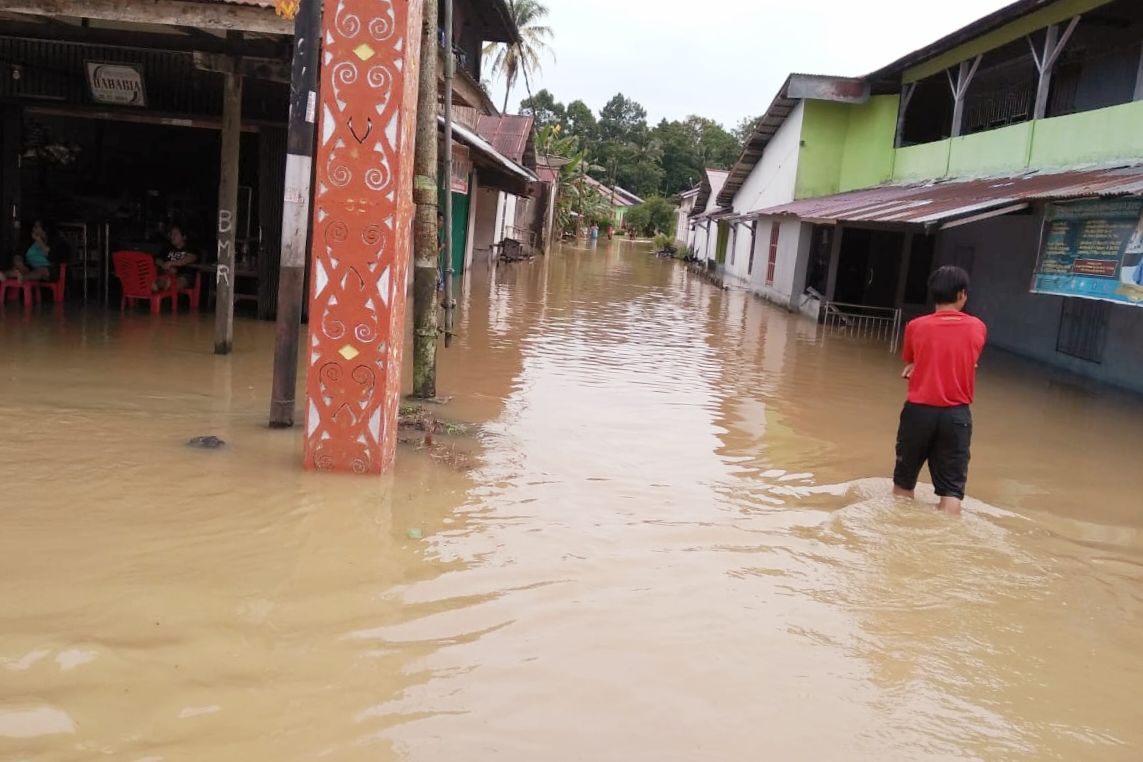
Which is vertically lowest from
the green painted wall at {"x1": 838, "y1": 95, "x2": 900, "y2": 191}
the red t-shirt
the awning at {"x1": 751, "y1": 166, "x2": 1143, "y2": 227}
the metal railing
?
the metal railing

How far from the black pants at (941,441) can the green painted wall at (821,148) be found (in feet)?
62.2

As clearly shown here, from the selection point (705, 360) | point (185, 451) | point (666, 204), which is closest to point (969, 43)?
point (705, 360)

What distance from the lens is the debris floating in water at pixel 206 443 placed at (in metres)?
6.31

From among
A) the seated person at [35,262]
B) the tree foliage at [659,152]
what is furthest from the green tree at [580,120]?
the seated person at [35,262]

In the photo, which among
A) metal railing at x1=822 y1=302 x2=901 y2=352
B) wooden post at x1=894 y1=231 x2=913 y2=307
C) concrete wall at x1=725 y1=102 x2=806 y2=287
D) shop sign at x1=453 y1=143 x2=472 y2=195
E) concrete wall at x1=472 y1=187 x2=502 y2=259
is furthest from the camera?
concrete wall at x1=472 y1=187 x2=502 y2=259

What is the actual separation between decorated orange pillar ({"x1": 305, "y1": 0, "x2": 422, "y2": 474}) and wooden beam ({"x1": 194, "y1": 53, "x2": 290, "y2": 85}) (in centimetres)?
452

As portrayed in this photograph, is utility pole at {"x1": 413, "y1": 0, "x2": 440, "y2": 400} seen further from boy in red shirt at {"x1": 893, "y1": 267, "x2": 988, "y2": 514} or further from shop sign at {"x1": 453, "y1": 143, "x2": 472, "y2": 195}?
shop sign at {"x1": 453, "y1": 143, "x2": 472, "y2": 195}

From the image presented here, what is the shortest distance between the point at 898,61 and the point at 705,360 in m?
10.4

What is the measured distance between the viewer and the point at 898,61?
64.1 feet

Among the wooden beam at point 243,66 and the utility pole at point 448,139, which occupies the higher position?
the wooden beam at point 243,66

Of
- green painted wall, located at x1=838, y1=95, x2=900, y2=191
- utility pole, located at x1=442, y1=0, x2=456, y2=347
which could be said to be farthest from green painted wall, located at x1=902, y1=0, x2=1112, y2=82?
utility pole, located at x1=442, y1=0, x2=456, y2=347

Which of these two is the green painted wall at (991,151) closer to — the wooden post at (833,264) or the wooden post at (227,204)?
the wooden post at (833,264)

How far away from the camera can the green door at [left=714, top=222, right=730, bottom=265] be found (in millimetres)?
38188

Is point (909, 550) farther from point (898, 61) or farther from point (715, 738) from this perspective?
point (898, 61)
